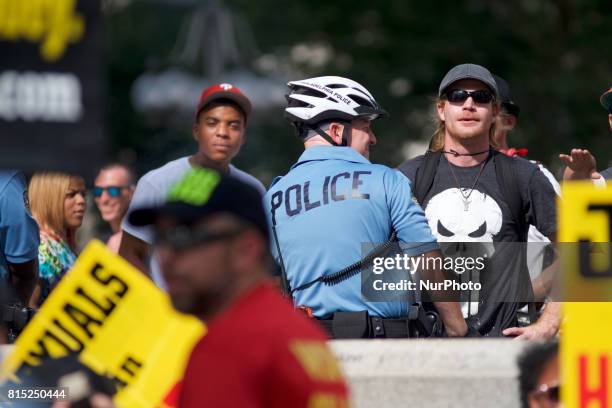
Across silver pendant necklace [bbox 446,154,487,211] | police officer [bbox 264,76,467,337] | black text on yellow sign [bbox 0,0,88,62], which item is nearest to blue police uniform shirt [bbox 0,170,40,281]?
police officer [bbox 264,76,467,337]

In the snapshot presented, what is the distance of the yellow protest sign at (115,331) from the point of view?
6062 mm

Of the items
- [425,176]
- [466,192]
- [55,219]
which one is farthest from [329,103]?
[55,219]

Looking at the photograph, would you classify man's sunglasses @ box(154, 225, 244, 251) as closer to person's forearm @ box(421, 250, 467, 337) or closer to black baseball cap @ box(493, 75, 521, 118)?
person's forearm @ box(421, 250, 467, 337)

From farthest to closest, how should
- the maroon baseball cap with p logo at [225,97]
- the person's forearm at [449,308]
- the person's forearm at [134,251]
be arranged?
the maroon baseball cap with p logo at [225,97]
the person's forearm at [134,251]
the person's forearm at [449,308]

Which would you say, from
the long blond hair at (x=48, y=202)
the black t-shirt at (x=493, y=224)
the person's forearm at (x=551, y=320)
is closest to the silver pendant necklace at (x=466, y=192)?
the black t-shirt at (x=493, y=224)

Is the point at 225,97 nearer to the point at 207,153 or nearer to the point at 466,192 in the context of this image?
the point at 207,153

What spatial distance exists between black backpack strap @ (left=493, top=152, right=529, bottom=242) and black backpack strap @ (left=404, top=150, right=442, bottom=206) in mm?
315

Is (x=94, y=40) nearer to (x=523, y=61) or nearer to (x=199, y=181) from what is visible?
(x=199, y=181)

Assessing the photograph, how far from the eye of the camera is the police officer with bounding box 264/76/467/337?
6.73 metres

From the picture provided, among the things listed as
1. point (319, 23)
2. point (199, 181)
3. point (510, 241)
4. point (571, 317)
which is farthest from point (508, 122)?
point (319, 23)

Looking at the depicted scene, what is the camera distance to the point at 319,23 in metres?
22.7

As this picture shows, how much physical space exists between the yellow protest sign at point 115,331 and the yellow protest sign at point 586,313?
5.61 feet

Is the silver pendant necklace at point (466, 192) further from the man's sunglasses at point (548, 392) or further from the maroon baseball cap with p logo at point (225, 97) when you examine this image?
the man's sunglasses at point (548, 392)

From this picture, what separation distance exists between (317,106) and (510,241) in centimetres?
108
